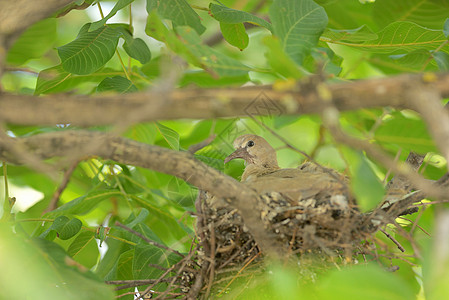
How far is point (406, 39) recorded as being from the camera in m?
2.79

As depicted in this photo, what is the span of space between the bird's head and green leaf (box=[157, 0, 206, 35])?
1365 millimetres

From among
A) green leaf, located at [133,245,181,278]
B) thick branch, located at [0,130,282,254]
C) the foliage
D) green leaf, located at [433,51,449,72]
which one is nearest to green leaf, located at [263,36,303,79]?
the foliage

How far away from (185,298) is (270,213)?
2.17 feet

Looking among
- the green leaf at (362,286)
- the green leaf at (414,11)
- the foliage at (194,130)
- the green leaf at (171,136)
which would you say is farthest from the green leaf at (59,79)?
the green leaf at (362,286)

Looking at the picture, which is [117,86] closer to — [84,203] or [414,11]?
[84,203]

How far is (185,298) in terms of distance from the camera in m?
2.62

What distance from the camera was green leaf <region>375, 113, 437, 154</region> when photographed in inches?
81.7

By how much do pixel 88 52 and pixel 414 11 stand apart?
6.90ft

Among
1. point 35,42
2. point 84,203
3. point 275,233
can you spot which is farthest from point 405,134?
point 35,42

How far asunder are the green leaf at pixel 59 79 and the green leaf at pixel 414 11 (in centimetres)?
175

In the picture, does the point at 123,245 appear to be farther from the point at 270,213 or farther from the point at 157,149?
the point at 157,149

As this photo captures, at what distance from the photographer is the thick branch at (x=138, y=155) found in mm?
1833

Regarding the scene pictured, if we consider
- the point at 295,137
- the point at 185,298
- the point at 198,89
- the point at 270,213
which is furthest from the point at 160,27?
the point at 295,137

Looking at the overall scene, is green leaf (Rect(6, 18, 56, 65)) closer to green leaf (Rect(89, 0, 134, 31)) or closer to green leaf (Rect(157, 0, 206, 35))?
green leaf (Rect(89, 0, 134, 31))
